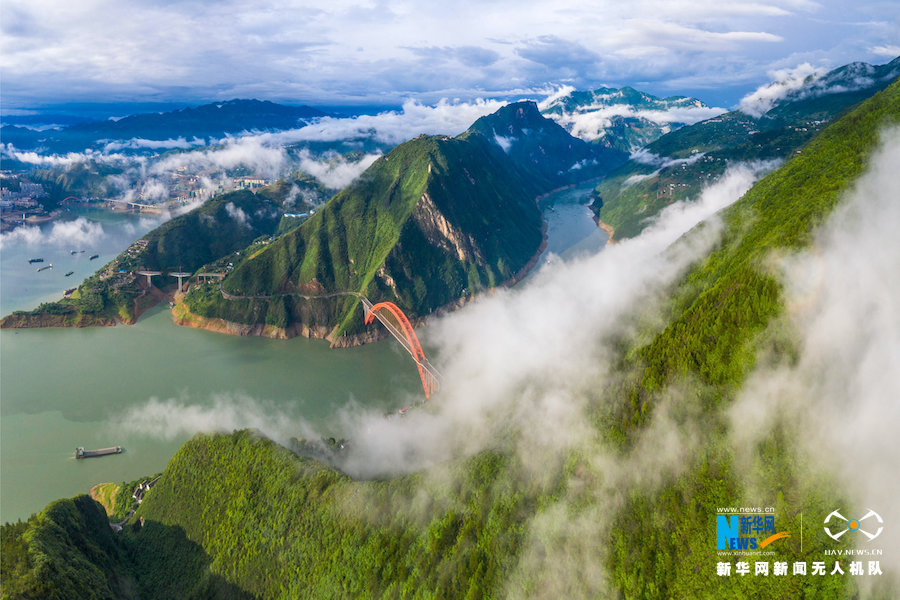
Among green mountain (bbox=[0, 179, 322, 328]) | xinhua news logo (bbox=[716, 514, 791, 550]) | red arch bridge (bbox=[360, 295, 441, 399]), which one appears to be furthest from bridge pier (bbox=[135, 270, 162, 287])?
xinhua news logo (bbox=[716, 514, 791, 550])

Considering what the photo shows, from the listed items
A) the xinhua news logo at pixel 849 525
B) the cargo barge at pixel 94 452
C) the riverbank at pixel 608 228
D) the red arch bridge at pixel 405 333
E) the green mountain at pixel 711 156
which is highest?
the green mountain at pixel 711 156

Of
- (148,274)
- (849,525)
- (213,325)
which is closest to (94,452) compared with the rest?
(213,325)

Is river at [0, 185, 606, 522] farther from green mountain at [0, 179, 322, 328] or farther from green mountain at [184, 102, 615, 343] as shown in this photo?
green mountain at [184, 102, 615, 343]

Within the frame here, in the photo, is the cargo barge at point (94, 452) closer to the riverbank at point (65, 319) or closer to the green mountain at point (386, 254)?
the green mountain at point (386, 254)

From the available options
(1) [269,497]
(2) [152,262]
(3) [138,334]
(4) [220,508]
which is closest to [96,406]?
(3) [138,334]

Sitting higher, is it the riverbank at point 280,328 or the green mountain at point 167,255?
the green mountain at point 167,255

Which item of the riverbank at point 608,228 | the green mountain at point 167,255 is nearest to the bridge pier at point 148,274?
the green mountain at point 167,255
